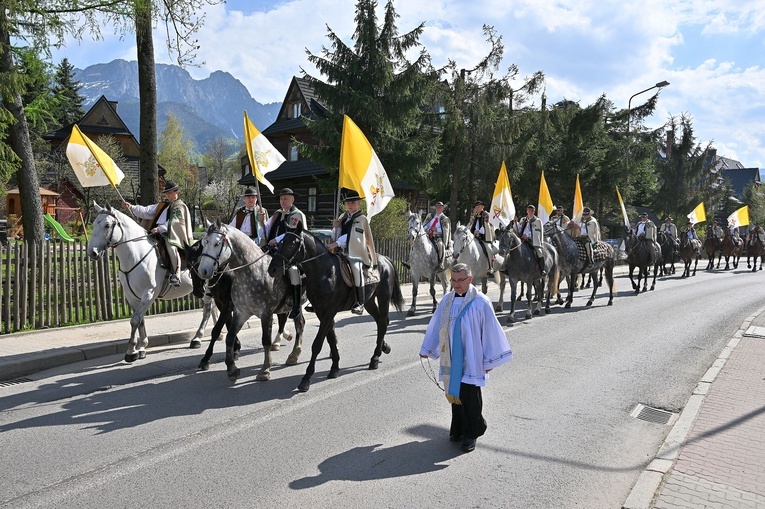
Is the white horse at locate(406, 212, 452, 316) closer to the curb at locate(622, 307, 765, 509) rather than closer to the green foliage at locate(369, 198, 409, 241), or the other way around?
the green foliage at locate(369, 198, 409, 241)

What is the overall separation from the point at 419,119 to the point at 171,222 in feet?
59.3

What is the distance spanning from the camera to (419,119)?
1000 inches

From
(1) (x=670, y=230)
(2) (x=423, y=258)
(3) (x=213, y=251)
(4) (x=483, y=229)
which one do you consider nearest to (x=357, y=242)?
(3) (x=213, y=251)

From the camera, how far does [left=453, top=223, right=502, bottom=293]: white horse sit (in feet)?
44.0

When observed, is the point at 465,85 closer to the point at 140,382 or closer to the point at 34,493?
the point at 140,382

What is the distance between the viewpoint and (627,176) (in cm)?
3397

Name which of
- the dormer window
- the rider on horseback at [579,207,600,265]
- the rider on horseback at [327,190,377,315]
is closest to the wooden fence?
the rider on horseback at [327,190,377,315]

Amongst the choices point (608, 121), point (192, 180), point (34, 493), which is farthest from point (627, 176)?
point (192, 180)

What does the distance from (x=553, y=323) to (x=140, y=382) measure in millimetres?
8822

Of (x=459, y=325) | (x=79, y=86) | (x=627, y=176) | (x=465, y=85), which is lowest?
(x=459, y=325)

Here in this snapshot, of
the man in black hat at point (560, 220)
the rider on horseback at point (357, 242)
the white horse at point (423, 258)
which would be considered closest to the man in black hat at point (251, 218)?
the rider on horseback at point (357, 242)

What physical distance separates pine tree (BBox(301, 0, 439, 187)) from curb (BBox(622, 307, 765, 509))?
1595cm

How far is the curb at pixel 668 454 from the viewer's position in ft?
14.1

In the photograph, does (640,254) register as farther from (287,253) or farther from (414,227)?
(287,253)
